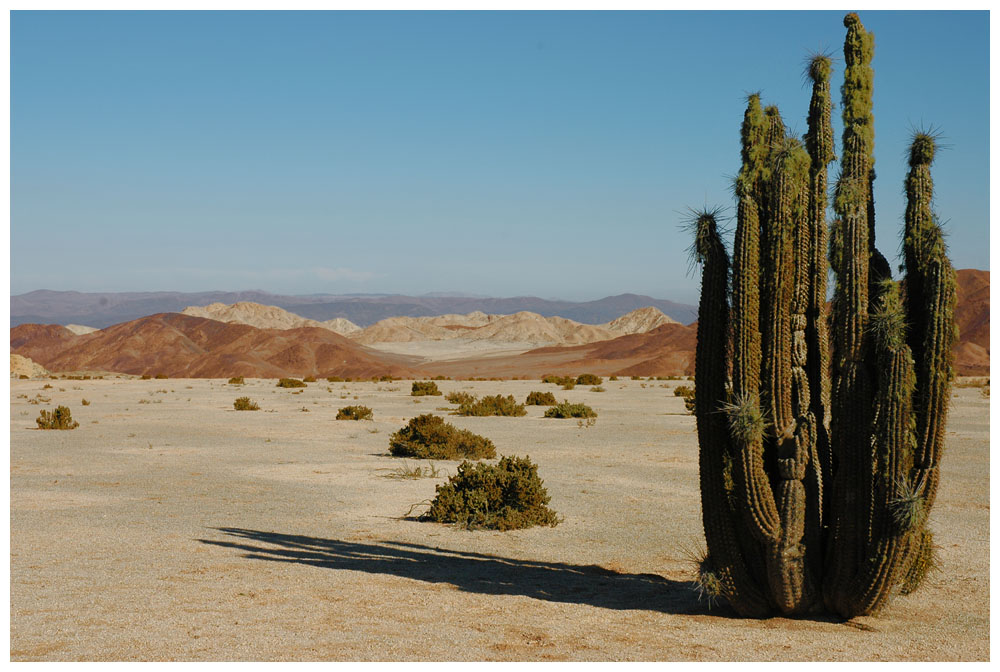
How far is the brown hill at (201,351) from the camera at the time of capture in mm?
94750

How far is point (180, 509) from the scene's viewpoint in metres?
13.7

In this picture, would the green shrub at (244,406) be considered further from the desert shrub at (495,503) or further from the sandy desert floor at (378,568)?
the desert shrub at (495,503)

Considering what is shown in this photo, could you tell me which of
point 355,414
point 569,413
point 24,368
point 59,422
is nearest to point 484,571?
point 59,422

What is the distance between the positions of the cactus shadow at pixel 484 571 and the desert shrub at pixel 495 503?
1406 millimetres

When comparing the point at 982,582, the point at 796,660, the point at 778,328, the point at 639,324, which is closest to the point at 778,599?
the point at 796,660

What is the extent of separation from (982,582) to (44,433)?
2312cm

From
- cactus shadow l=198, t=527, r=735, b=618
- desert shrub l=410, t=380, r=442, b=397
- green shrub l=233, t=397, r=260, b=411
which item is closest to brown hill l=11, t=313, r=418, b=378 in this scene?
desert shrub l=410, t=380, r=442, b=397

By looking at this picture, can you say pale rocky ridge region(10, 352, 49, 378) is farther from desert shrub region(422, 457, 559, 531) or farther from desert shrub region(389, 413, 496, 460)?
desert shrub region(422, 457, 559, 531)

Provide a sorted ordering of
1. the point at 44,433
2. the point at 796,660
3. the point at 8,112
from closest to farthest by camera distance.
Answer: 1. the point at 796,660
2. the point at 8,112
3. the point at 44,433

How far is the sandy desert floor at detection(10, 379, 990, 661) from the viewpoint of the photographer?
711 cm

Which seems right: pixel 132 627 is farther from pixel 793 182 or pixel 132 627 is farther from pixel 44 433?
pixel 44 433

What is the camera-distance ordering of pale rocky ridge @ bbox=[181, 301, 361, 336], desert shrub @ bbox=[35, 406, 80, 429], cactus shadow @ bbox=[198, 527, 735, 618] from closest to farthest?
1. cactus shadow @ bbox=[198, 527, 735, 618]
2. desert shrub @ bbox=[35, 406, 80, 429]
3. pale rocky ridge @ bbox=[181, 301, 361, 336]

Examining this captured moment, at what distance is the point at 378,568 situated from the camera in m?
9.89

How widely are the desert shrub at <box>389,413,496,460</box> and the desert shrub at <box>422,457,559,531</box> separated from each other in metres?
6.99
